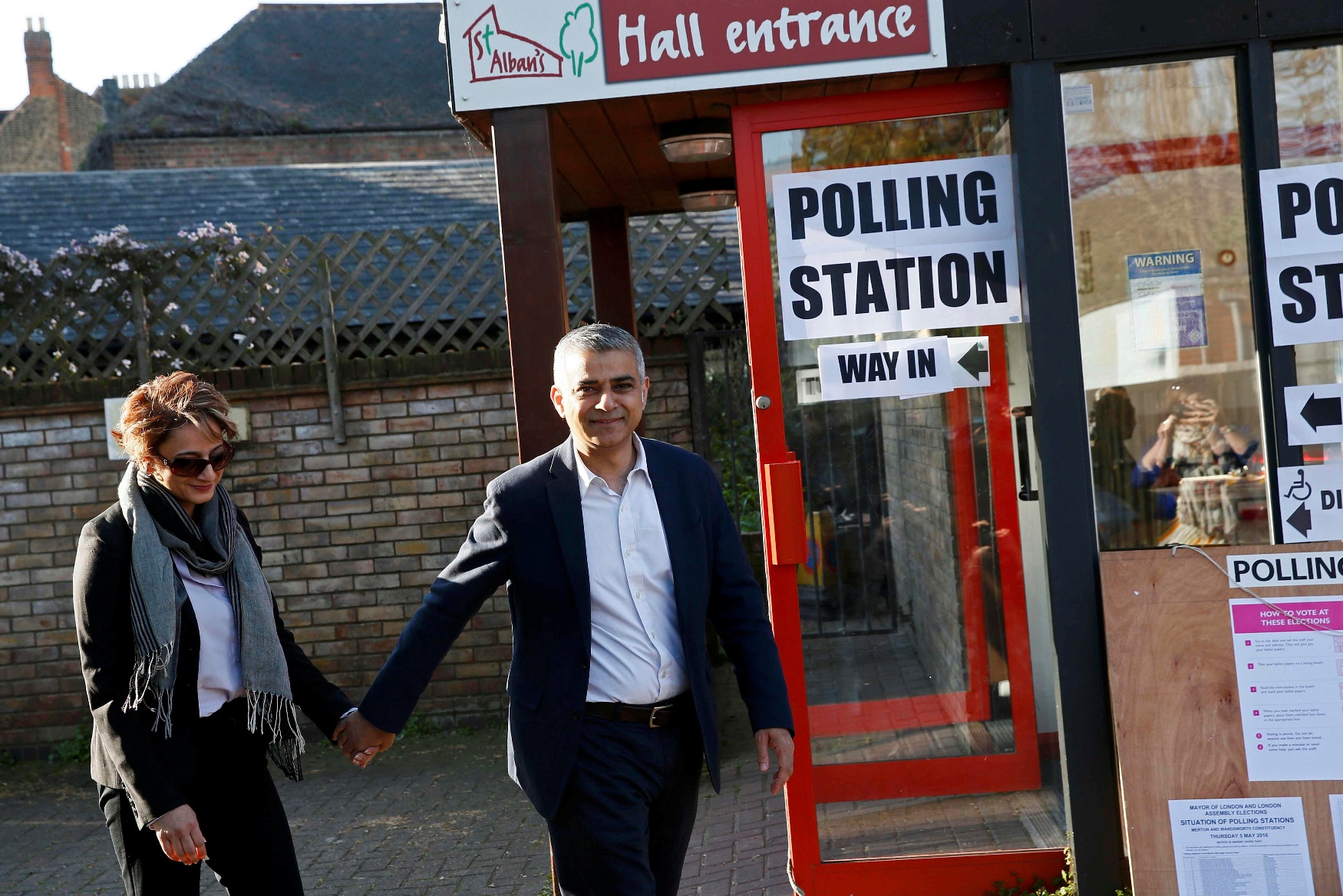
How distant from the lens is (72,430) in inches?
274

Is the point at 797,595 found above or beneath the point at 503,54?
beneath

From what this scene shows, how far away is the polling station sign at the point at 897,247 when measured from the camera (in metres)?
3.58

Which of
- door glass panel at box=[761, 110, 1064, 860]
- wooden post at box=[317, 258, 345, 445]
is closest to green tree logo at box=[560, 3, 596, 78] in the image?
door glass panel at box=[761, 110, 1064, 860]

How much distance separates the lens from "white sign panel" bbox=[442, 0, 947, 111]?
343 centimetres

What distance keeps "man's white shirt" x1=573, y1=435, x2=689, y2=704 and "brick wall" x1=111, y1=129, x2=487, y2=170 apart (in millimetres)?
19222

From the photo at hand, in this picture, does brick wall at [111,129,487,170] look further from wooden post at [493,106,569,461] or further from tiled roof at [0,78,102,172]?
wooden post at [493,106,569,461]

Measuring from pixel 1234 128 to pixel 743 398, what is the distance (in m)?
3.93

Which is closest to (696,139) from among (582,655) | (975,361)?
(975,361)

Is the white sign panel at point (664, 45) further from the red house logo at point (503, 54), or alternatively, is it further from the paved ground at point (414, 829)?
the paved ground at point (414, 829)

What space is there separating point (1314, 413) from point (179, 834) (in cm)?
322

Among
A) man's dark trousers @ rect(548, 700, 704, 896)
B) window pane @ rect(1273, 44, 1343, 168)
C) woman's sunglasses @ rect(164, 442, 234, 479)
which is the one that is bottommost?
man's dark trousers @ rect(548, 700, 704, 896)

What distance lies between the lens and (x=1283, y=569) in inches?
130

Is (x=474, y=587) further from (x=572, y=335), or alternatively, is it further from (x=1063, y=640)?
(x=1063, y=640)

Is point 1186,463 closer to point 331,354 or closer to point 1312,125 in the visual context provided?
point 1312,125
